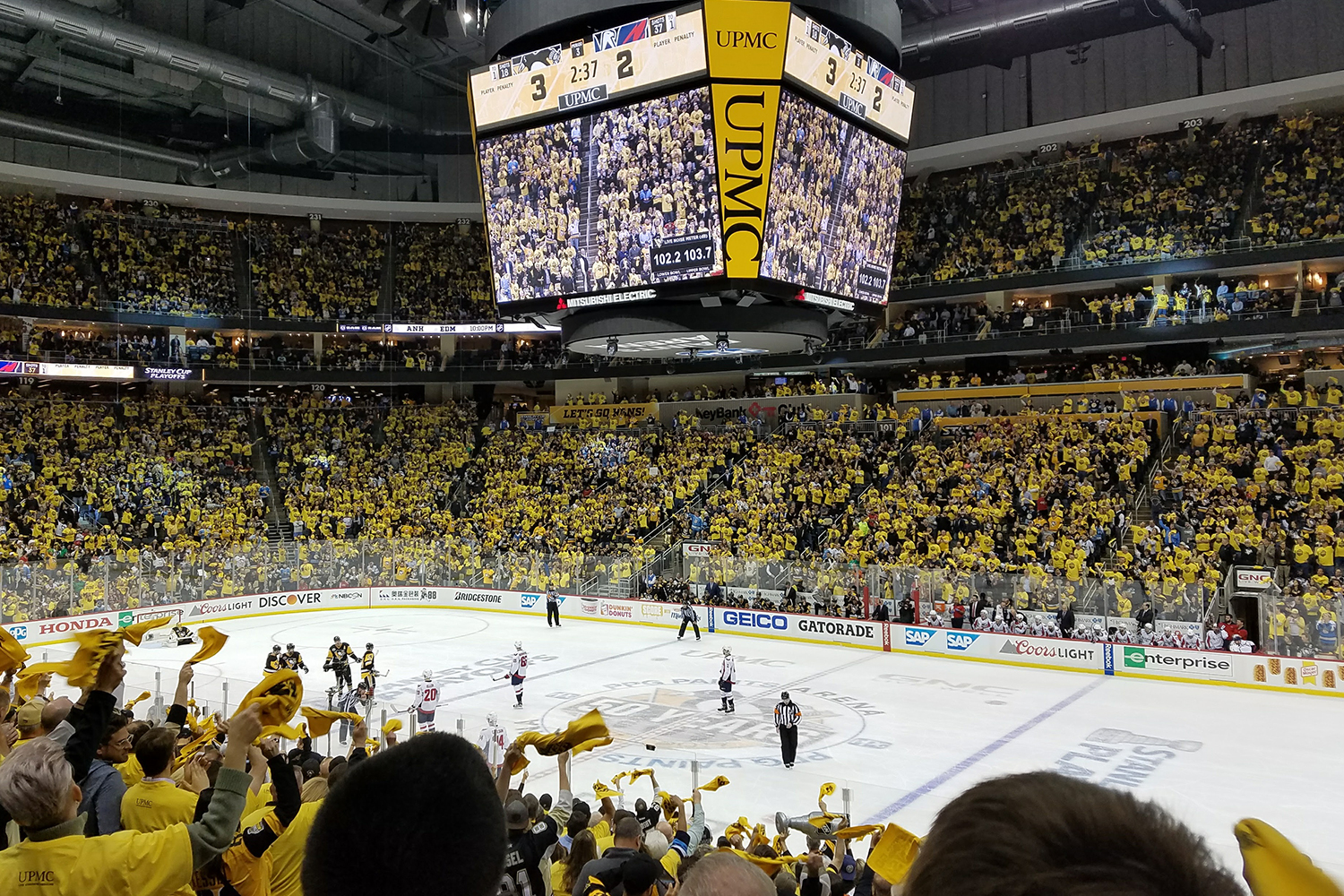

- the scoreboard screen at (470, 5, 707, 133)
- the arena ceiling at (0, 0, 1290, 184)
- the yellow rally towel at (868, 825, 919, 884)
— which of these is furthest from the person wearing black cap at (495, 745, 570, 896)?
the arena ceiling at (0, 0, 1290, 184)

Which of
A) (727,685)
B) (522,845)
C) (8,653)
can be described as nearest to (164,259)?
(727,685)

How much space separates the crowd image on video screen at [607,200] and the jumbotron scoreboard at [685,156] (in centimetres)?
3

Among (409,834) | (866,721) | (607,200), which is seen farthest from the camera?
(866,721)

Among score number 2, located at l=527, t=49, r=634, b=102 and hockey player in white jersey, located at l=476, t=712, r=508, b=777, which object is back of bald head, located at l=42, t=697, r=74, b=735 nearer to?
hockey player in white jersey, located at l=476, t=712, r=508, b=777

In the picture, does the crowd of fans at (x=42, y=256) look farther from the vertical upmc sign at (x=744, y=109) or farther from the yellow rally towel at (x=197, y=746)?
the yellow rally towel at (x=197, y=746)

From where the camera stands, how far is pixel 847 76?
58.6ft

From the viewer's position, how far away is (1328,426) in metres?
27.4

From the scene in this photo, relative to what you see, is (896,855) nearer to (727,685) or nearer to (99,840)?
(99,840)

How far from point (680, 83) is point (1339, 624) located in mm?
17916

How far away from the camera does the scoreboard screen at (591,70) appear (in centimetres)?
1616

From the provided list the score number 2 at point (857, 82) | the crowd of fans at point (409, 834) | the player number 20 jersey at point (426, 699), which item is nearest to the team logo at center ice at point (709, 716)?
the player number 20 jersey at point (426, 699)

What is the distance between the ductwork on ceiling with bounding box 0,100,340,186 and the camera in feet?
126

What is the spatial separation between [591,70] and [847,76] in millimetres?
4773

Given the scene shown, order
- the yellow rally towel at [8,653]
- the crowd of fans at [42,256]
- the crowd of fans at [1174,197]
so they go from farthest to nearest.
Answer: the crowd of fans at [42,256] → the crowd of fans at [1174,197] → the yellow rally towel at [8,653]
